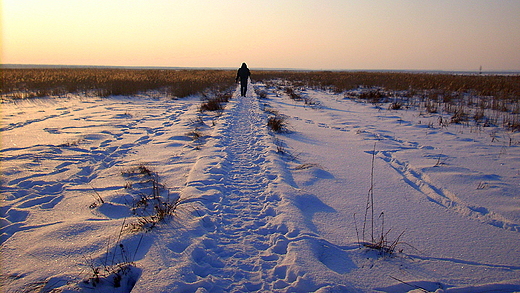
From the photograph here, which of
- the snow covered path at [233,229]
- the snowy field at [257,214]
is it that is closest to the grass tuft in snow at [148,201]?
the snowy field at [257,214]

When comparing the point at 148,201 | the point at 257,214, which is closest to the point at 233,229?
the point at 257,214

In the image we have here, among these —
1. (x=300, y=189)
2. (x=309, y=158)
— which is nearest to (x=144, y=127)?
(x=309, y=158)

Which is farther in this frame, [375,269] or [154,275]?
[375,269]

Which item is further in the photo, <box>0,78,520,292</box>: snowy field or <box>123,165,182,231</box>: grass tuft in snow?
<box>123,165,182,231</box>: grass tuft in snow

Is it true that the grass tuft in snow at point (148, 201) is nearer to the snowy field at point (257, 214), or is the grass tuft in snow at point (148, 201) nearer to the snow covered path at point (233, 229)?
the snowy field at point (257, 214)

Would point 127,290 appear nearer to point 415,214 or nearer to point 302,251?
point 302,251

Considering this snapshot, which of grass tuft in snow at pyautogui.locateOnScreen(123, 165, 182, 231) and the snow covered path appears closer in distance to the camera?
the snow covered path

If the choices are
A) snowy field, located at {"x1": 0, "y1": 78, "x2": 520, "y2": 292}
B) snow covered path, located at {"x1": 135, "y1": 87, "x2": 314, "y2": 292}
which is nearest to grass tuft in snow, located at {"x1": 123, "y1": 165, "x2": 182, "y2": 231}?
snowy field, located at {"x1": 0, "y1": 78, "x2": 520, "y2": 292}

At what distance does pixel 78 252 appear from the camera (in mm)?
2326

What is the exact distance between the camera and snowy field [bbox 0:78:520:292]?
6.85 feet

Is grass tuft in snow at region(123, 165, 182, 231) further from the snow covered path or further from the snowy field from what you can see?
the snow covered path

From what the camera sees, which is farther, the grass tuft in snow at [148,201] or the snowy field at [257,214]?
the grass tuft in snow at [148,201]

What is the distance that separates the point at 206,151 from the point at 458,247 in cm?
411

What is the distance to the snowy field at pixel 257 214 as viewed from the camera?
2088 millimetres
